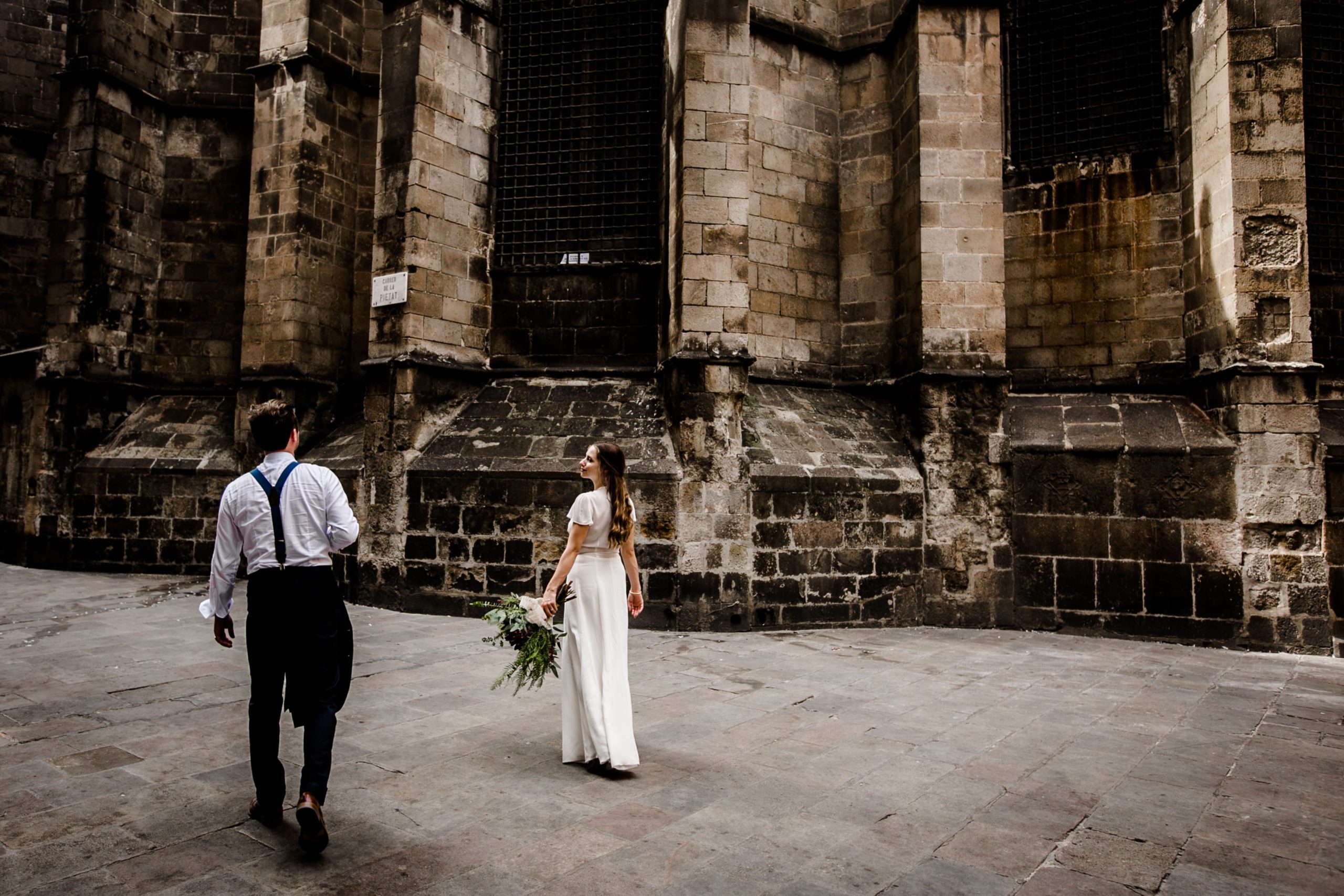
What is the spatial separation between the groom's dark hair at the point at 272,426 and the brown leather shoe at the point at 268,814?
4.47 ft

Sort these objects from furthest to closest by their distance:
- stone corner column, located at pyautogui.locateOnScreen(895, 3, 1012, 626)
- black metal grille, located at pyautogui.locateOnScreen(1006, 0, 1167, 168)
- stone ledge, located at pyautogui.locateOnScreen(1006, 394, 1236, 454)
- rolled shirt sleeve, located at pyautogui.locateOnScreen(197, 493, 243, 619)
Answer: black metal grille, located at pyautogui.locateOnScreen(1006, 0, 1167, 168), stone corner column, located at pyautogui.locateOnScreen(895, 3, 1012, 626), stone ledge, located at pyautogui.locateOnScreen(1006, 394, 1236, 454), rolled shirt sleeve, located at pyautogui.locateOnScreen(197, 493, 243, 619)

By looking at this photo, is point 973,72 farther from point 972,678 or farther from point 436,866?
point 436,866

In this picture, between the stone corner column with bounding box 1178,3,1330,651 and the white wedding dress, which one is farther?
the stone corner column with bounding box 1178,3,1330,651

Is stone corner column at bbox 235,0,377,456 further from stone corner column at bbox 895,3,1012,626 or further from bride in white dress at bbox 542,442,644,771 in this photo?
bride in white dress at bbox 542,442,644,771

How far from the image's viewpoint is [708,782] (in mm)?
3539

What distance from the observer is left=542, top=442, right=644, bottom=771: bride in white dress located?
12.0ft

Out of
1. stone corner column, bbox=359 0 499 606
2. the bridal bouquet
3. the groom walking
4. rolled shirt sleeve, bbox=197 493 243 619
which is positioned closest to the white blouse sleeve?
the bridal bouquet

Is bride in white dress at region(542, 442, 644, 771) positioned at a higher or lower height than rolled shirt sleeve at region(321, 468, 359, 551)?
lower

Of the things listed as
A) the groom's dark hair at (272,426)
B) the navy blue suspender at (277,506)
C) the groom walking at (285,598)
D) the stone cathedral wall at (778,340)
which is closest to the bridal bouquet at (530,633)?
the groom walking at (285,598)

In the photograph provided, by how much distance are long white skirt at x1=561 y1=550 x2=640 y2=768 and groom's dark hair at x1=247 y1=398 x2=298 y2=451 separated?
1434 mm

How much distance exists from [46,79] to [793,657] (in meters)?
14.2

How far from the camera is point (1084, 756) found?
4.00 metres

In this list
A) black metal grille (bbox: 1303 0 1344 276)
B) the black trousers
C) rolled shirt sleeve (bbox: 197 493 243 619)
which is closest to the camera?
the black trousers

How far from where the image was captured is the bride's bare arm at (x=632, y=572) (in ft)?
12.8
